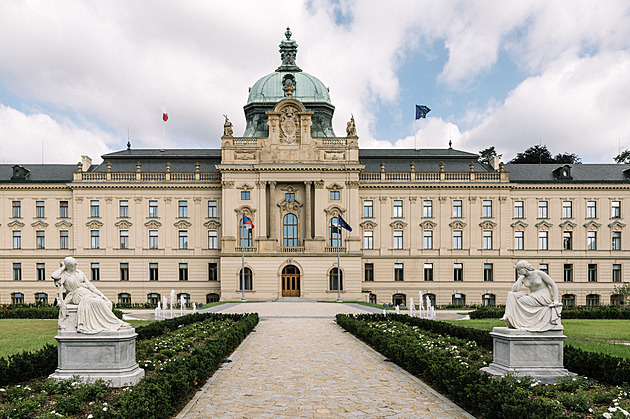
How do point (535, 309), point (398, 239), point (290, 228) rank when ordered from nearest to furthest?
1. point (535, 309)
2. point (290, 228)
3. point (398, 239)

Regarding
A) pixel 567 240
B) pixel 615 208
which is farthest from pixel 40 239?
pixel 615 208

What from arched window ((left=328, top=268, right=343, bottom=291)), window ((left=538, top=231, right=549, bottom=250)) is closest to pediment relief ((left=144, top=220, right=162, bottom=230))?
arched window ((left=328, top=268, right=343, bottom=291))

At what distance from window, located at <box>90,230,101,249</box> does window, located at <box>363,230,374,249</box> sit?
3135cm

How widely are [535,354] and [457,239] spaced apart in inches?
1927

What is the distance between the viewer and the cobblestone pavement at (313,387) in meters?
11.9

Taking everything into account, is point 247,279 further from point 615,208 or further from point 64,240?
point 615,208

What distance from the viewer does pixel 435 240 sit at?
199 ft

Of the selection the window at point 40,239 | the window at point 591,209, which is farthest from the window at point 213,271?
the window at point 591,209

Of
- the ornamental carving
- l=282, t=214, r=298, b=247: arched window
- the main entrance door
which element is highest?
the ornamental carving

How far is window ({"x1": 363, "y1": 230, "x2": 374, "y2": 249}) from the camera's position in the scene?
60.6 metres

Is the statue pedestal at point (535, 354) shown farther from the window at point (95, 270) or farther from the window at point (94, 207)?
the window at point (94, 207)

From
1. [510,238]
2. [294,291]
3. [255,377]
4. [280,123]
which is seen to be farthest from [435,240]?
[255,377]

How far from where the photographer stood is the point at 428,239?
2395 inches

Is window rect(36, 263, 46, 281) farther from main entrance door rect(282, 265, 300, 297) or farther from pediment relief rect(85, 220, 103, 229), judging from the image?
main entrance door rect(282, 265, 300, 297)
